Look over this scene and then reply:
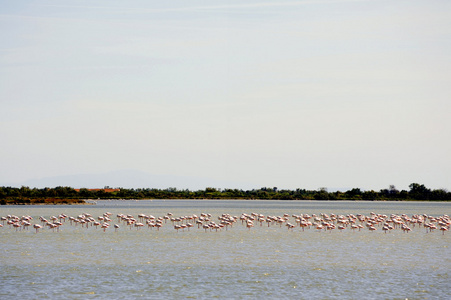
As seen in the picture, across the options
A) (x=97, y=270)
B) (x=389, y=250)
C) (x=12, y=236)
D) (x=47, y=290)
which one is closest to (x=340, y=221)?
(x=389, y=250)

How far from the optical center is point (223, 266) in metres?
31.2

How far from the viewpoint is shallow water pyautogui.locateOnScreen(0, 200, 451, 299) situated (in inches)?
950

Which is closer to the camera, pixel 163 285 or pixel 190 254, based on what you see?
pixel 163 285

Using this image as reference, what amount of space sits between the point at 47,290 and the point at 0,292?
5.84ft

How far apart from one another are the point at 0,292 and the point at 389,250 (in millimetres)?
25516

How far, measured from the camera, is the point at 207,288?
24.8m

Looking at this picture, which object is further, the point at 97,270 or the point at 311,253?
the point at 311,253

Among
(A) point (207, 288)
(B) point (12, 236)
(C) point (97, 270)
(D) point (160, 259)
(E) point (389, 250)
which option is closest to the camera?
(A) point (207, 288)

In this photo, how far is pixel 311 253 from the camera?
3700 cm

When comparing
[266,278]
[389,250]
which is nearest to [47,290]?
[266,278]

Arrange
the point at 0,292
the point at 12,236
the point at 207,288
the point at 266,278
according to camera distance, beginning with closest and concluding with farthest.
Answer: the point at 0,292 < the point at 207,288 < the point at 266,278 < the point at 12,236

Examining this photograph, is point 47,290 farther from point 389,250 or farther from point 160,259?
point 389,250

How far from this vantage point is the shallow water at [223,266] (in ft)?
79.2

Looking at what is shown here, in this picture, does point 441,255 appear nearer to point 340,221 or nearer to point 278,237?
point 278,237
